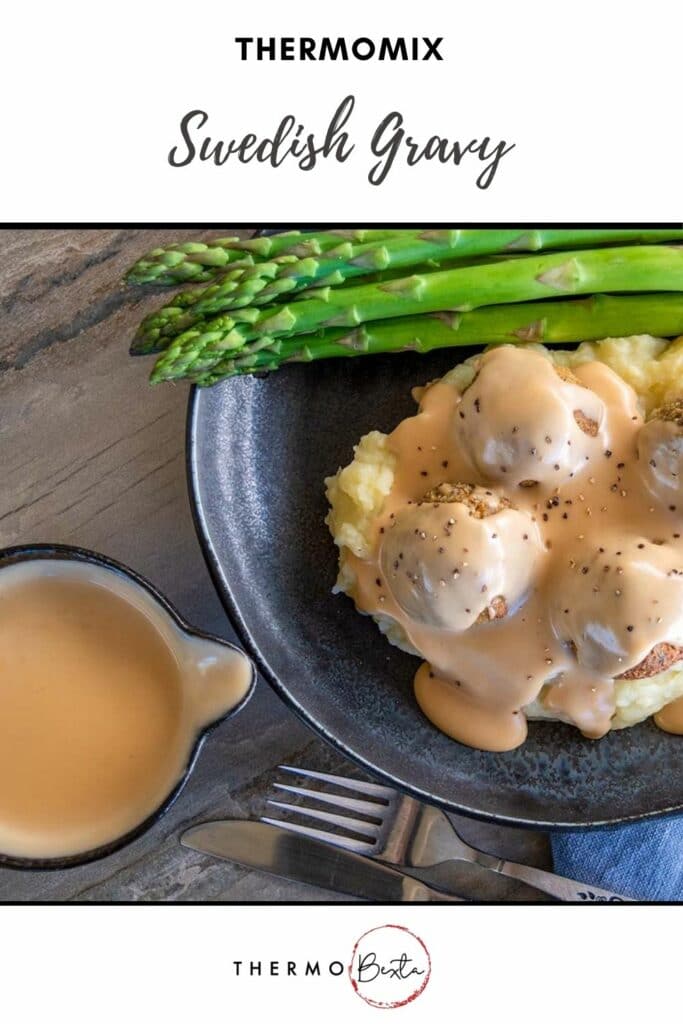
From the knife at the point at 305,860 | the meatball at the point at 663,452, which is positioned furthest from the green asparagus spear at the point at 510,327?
the knife at the point at 305,860

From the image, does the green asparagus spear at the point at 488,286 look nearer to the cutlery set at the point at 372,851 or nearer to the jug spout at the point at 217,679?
the jug spout at the point at 217,679

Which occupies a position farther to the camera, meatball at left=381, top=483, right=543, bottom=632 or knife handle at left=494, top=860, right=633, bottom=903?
knife handle at left=494, top=860, right=633, bottom=903

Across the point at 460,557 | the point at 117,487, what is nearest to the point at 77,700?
the point at 117,487

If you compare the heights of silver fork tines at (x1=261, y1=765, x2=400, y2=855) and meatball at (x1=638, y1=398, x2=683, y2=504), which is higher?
meatball at (x1=638, y1=398, x2=683, y2=504)

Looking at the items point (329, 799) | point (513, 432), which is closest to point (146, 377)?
point (513, 432)

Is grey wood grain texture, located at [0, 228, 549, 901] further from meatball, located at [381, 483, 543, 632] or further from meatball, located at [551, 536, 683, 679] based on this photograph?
meatball, located at [551, 536, 683, 679]

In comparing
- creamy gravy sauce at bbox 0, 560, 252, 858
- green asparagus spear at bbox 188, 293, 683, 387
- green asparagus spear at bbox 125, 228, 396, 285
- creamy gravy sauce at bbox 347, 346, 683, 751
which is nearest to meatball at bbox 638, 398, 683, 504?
creamy gravy sauce at bbox 347, 346, 683, 751

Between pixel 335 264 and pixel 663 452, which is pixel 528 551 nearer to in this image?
pixel 663 452

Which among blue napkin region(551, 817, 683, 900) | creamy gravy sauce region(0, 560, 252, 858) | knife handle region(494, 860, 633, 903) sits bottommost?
knife handle region(494, 860, 633, 903)
